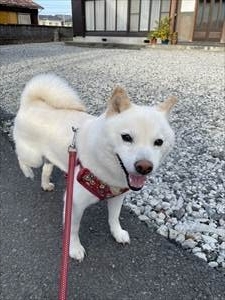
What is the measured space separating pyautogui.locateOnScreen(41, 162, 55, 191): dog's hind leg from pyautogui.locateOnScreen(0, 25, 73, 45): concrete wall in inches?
693

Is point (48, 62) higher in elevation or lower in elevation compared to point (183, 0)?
lower

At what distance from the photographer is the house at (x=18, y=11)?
22469mm

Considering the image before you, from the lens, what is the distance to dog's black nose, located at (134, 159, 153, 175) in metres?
1.29

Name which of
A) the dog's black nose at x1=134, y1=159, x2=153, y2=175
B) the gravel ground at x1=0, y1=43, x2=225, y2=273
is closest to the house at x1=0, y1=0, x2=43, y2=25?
the gravel ground at x1=0, y1=43, x2=225, y2=273

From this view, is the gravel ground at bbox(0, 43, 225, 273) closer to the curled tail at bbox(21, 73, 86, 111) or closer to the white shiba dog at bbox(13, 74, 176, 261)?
the white shiba dog at bbox(13, 74, 176, 261)

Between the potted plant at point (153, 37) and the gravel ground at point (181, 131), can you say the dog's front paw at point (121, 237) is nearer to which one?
the gravel ground at point (181, 131)

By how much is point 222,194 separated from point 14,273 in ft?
5.53

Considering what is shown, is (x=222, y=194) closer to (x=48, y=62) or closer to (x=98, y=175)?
(x=98, y=175)

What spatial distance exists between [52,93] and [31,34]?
1943cm

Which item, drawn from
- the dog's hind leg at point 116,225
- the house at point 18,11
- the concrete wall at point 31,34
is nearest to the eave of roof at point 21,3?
the house at point 18,11

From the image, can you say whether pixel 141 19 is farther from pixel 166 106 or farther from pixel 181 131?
pixel 166 106

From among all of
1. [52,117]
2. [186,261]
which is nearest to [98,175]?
[52,117]

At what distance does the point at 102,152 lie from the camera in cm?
152

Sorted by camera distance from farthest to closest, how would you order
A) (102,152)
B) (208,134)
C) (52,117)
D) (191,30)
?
(191,30)
(208,134)
(52,117)
(102,152)
